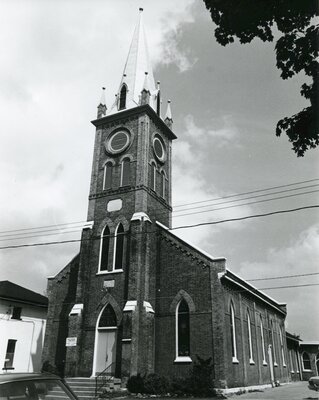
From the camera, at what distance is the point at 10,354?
93.3 feet

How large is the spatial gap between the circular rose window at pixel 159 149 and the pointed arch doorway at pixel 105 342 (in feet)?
38.3

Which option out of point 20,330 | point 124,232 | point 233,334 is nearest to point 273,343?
point 233,334

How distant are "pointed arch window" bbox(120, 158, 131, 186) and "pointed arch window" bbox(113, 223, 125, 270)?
321cm

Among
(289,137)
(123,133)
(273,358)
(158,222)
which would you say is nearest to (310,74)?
(289,137)

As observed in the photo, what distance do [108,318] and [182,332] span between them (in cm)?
448

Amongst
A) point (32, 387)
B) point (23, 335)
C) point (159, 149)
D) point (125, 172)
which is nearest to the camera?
point (32, 387)

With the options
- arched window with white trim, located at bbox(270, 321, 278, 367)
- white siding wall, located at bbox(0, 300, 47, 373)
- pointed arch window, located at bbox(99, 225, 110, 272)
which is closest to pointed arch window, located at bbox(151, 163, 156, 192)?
pointed arch window, located at bbox(99, 225, 110, 272)

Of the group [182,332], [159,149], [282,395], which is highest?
[159,149]

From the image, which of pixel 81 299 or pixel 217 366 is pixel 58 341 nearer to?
pixel 81 299

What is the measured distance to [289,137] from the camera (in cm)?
787

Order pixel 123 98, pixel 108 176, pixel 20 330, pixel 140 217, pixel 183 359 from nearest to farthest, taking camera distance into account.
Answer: pixel 183 359 < pixel 140 217 < pixel 108 176 < pixel 20 330 < pixel 123 98

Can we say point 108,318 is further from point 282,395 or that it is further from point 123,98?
point 123,98

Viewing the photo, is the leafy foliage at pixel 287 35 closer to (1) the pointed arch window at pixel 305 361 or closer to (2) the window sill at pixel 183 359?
(2) the window sill at pixel 183 359

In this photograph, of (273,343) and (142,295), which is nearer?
(142,295)
